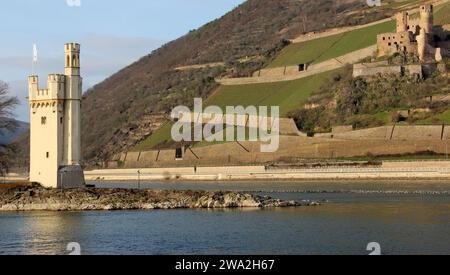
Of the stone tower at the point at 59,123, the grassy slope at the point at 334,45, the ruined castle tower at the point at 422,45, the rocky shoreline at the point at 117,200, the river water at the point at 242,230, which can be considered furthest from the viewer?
the grassy slope at the point at 334,45

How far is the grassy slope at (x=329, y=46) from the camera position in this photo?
145375mm

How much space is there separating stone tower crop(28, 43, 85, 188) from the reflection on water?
12.5 ft

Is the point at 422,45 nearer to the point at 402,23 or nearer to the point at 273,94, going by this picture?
the point at 402,23

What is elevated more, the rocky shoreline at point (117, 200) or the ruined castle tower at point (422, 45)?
the ruined castle tower at point (422, 45)

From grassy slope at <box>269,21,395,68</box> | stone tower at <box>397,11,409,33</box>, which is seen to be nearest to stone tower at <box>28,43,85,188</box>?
stone tower at <box>397,11,409,33</box>

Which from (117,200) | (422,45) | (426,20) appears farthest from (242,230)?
(426,20)

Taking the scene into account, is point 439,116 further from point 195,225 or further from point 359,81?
point 195,225

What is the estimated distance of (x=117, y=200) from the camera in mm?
61688

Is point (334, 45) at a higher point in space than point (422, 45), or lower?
higher

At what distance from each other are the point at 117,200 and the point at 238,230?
48.3 ft

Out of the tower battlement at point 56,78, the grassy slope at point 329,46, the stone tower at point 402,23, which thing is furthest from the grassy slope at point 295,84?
the tower battlement at point 56,78

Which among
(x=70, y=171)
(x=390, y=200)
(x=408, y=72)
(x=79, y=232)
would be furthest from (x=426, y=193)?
(x=408, y=72)

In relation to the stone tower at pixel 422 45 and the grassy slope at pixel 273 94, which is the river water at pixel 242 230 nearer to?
the stone tower at pixel 422 45

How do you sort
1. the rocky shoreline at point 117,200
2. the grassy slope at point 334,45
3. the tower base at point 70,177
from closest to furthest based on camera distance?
the rocky shoreline at point 117,200 → the tower base at point 70,177 → the grassy slope at point 334,45
